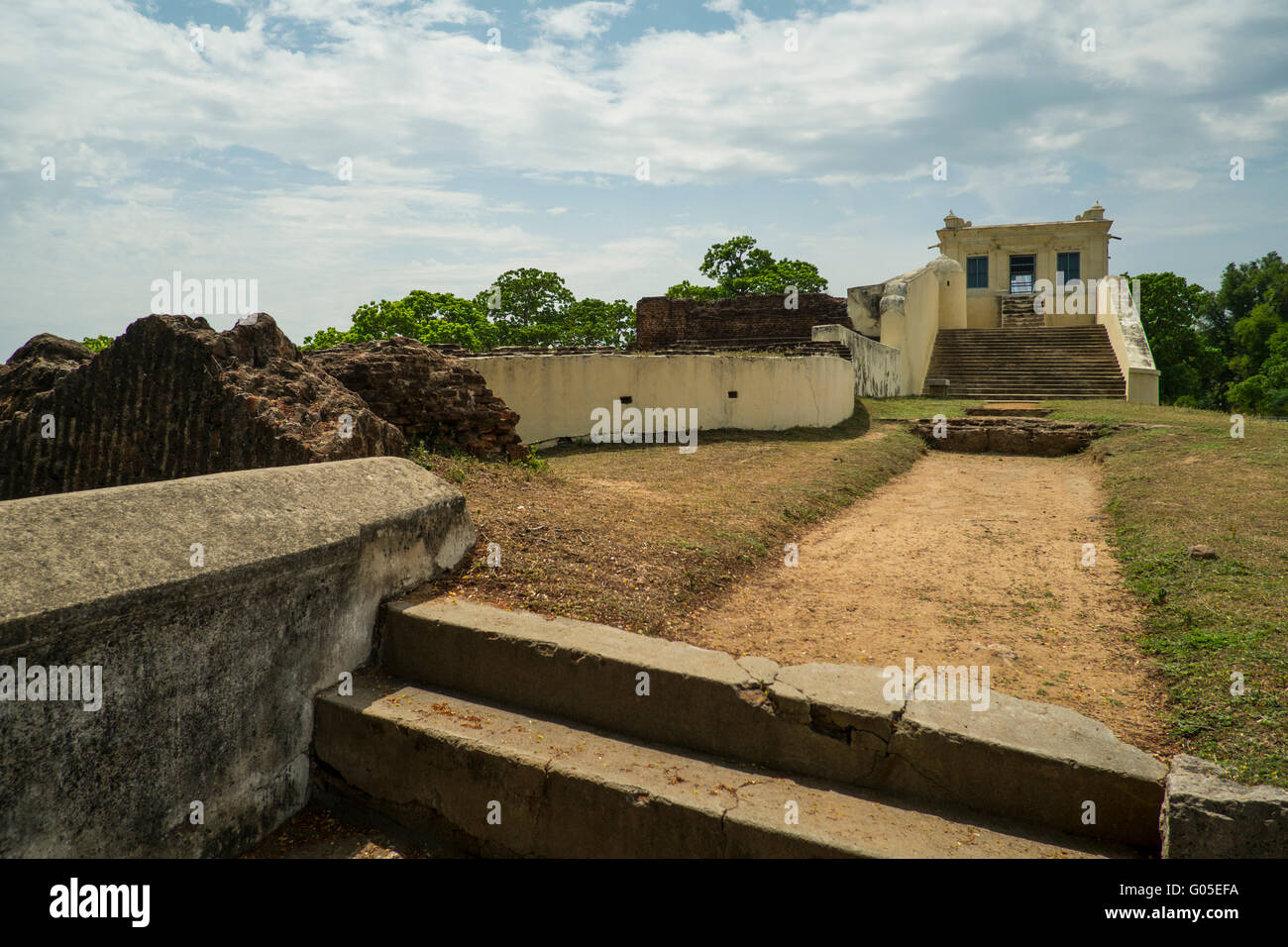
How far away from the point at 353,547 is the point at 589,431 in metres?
7.61

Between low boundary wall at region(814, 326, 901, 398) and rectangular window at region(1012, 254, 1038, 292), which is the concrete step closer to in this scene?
low boundary wall at region(814, 326, 901, 398)

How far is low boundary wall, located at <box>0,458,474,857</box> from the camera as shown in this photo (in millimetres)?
2371

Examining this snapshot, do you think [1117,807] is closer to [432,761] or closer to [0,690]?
[432,761]

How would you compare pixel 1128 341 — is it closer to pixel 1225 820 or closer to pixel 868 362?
pixel 868 362

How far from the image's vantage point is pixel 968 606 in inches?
173

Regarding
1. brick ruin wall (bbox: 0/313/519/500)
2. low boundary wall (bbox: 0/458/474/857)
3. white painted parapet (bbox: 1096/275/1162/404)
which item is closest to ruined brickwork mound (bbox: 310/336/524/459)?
brick ruin wall (bbox: 0/313/519/500)

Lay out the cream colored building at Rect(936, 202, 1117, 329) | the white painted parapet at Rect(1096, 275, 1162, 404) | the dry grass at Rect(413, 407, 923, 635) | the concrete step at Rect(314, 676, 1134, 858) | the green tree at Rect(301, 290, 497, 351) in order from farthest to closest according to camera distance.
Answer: the green tree at Rect(301, 290, 497, 351), the cream colored building at Rect(936, 202, 1117, 329), the white painted parapet at Rect(1096, 275, 1162, 404), the dry grass at Rect(413, 407, 923, 635), the concrete step at Rect(314, 676, 1134, 858)

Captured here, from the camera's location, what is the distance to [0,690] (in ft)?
7.30

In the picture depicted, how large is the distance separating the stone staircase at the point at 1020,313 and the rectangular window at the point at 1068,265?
1.74 m

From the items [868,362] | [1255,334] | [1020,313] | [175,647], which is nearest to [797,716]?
[175,647]

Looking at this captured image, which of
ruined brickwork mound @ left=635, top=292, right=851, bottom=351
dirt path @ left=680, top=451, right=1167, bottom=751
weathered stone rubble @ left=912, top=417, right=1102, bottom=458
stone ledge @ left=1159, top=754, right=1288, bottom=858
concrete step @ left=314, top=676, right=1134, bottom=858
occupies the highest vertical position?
ruined brickwork mound @ left=635, top=292, right=851, bottom=351

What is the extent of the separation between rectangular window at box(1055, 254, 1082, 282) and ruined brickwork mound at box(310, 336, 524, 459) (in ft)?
88.9

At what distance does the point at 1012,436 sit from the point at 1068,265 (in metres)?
20.4
